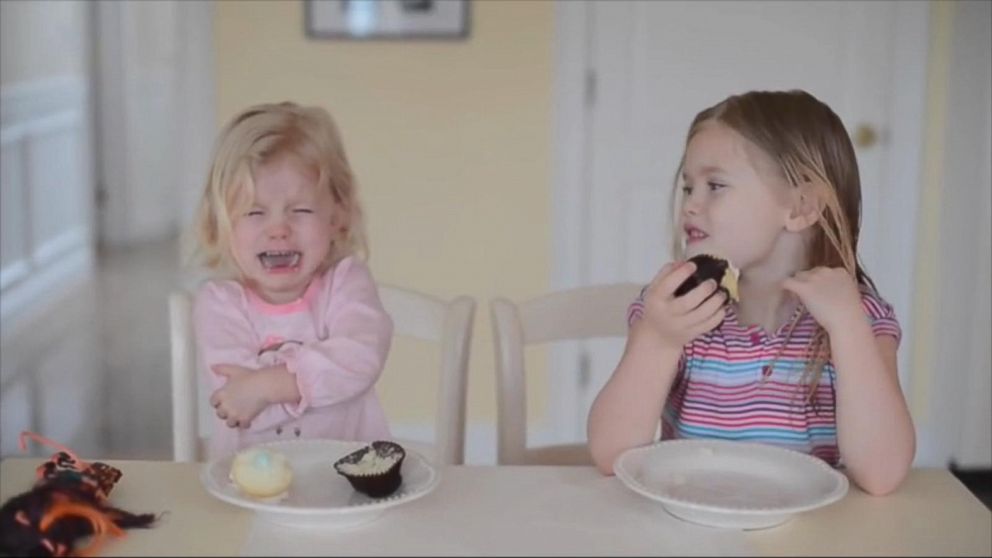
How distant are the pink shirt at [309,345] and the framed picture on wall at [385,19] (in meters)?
1.79

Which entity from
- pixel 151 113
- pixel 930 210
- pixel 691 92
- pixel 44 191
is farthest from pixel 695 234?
pixel 44 191

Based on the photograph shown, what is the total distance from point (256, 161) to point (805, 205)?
69cm

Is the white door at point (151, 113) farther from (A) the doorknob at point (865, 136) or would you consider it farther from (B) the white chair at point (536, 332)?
(B) the white chair at point (536, 332)

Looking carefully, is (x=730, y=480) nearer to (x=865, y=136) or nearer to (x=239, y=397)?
(x=239, y=397)

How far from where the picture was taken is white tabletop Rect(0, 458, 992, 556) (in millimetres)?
1338

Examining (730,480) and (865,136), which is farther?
(865,136)

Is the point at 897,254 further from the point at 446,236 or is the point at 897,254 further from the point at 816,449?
the point at 816,449

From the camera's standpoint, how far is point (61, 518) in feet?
4.28

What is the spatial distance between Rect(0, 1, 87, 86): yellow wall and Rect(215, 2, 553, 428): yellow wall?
115 centimetres

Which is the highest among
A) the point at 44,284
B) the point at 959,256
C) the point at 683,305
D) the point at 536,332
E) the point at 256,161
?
the point at 256,161

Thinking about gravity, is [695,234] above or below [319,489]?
above

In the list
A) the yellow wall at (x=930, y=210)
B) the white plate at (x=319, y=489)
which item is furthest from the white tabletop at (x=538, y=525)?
the yellow wall at (x=930, y=210)

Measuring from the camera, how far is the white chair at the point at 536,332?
6.23ft

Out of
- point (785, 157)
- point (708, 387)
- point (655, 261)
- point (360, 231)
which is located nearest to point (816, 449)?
point (708, 387)
